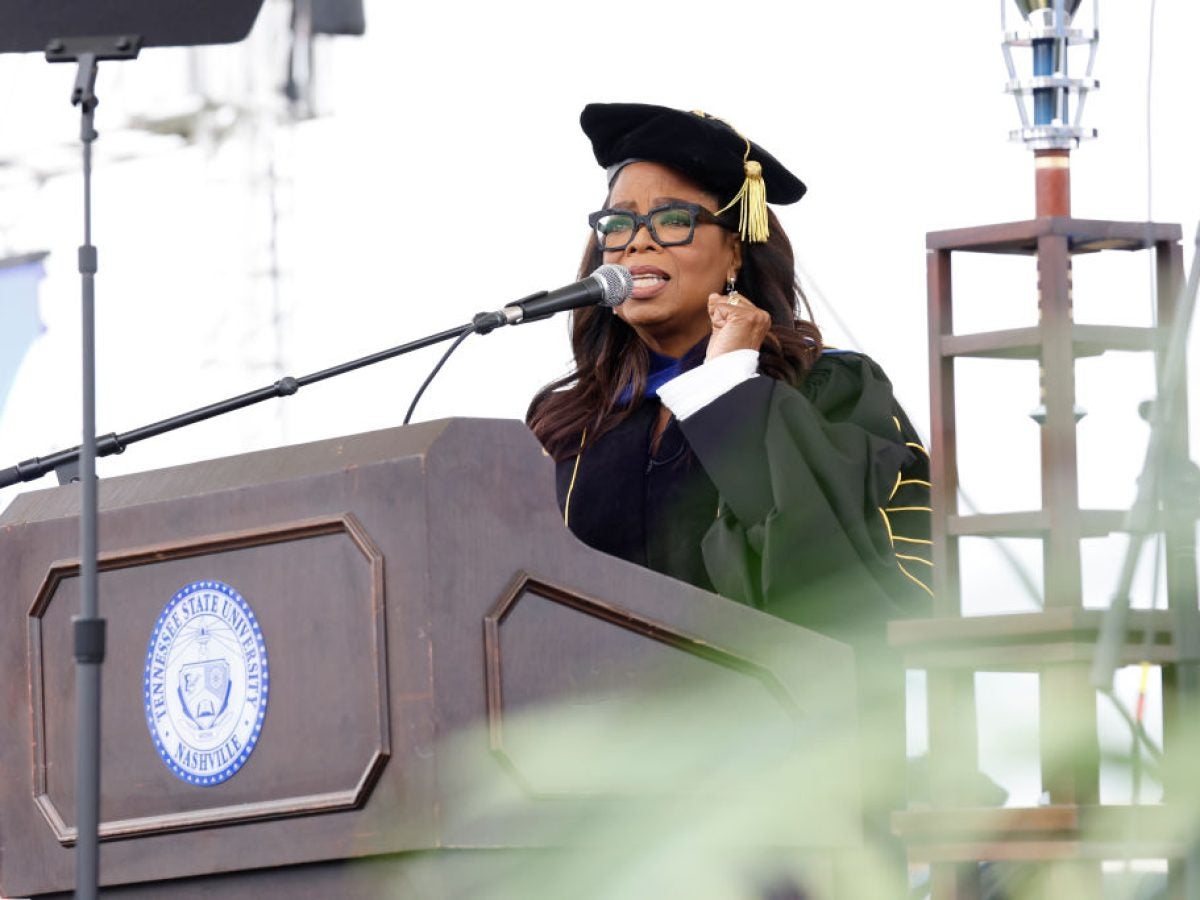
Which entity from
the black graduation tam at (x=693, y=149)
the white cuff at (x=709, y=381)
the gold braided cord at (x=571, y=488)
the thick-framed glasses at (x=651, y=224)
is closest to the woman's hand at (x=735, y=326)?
the white cuff at (x=709, y=381)

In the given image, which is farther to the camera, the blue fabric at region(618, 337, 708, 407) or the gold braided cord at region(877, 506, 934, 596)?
the blue fabric at region(618, 337, 708, 407)

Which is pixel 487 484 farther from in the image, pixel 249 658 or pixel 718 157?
pixel 718 157

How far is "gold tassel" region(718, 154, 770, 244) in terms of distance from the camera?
160 inches

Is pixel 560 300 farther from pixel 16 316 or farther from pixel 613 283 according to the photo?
pixel 16 316

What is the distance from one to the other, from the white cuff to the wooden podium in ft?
3.12

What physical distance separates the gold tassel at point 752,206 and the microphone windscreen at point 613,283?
656 millimetres

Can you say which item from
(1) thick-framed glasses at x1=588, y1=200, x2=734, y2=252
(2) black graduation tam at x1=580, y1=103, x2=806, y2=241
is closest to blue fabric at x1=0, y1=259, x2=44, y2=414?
(2) black graduation tam at x1=580, y1=103, x2=806, y2=241

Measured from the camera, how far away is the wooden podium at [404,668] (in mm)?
2482

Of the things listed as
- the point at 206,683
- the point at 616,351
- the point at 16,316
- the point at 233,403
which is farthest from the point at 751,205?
the point at 16,316

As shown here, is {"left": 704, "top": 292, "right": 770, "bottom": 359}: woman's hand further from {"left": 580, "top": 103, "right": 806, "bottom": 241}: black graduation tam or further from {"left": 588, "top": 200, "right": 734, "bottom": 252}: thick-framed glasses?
{"left": 580, "top": 103, "right": 806, "bottom": 241}: black graduation tam

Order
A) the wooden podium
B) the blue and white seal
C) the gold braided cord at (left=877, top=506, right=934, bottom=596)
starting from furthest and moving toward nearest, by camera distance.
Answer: the gold braided cord at (left=877, top=506, right=934, bottom=596), the blue and white seal, the wooden podium

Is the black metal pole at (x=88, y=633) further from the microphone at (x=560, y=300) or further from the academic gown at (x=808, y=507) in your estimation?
the academic gown at (x=808, y=507)

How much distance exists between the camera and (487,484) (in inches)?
101

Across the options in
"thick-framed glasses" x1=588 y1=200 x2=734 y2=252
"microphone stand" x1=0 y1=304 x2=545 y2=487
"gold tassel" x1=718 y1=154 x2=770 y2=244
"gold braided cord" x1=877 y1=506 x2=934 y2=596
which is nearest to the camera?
"microphone stand" x1=0 y1=304 x2=545 y2=487
